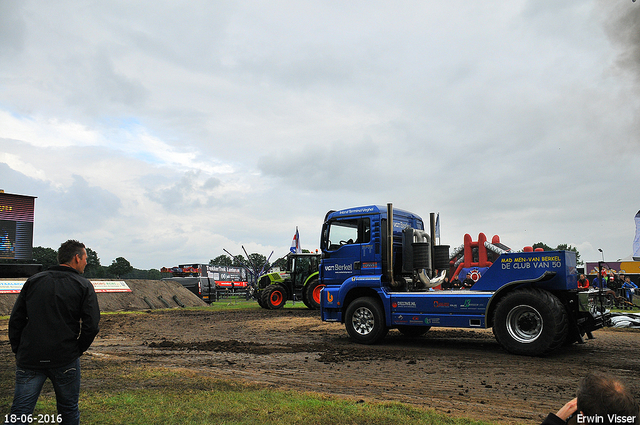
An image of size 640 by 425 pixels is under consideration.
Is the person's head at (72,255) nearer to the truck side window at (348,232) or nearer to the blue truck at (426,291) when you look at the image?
the blue truck at (426,291)

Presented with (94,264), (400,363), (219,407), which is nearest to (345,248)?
(400,363)

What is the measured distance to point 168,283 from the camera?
1120 inches

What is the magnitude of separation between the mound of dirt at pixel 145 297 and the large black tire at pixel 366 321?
51.0 ft

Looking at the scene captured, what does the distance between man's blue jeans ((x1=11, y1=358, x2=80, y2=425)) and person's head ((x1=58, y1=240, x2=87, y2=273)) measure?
0.80 metres

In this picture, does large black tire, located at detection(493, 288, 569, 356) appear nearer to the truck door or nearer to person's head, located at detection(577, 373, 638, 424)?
the truck door

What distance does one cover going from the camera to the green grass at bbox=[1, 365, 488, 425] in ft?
15.9

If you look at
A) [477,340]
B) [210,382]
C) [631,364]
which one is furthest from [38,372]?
[477,340]

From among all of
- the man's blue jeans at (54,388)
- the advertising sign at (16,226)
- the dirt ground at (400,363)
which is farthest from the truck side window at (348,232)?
the advertising sign at (16,226)

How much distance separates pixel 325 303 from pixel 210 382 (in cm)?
543

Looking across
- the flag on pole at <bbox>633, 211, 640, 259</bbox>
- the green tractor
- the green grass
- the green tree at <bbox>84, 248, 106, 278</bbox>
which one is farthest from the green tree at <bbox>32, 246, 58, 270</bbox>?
the green grass

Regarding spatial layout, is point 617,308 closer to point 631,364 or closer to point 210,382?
point 631,364

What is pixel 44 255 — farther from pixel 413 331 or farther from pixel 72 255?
pixel 72 255

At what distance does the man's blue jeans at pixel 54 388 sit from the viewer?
362 centimetres

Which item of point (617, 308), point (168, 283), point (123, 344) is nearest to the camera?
point (123, 344)
